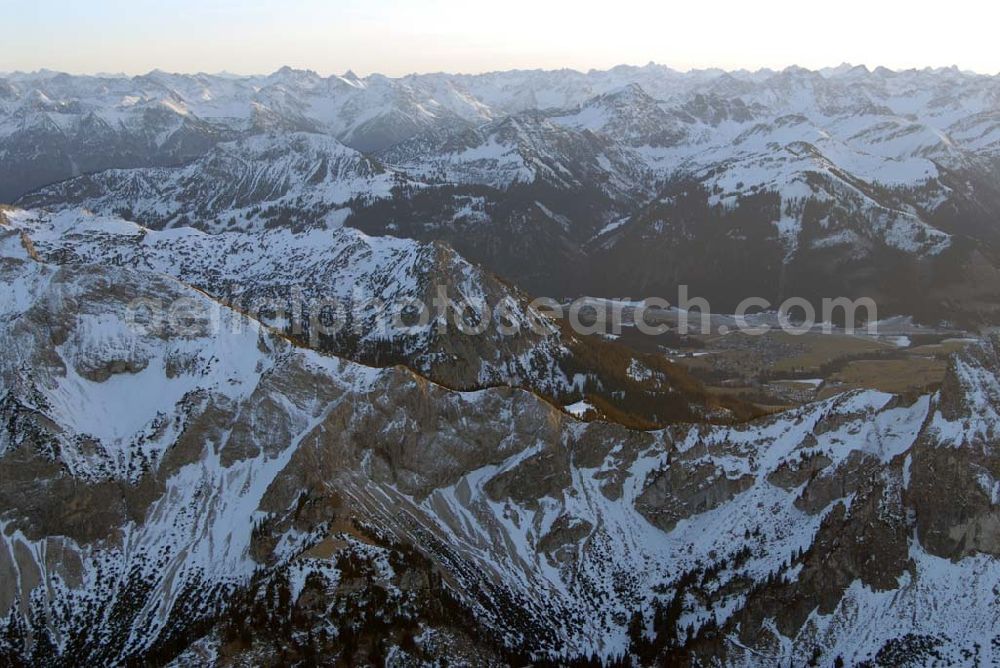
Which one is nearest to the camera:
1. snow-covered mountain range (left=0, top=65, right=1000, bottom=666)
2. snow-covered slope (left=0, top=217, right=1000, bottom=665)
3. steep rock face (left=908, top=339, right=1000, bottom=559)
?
snow-covered mountain range (left=0, top=65, right=1000, bottom=666)

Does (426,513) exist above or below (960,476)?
below

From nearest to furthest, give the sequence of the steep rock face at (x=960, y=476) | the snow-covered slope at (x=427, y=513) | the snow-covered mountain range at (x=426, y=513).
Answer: the snow-covered mountain range at (x=426, y=513), the snow-covered slope at (x=427, y=513), the steep rock face at (x=960, y=476)

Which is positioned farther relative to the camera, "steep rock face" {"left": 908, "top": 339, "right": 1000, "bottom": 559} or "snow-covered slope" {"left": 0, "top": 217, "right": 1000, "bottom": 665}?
"steep rock face" {"left": 908, "top": 339, "right": 1000, "bottom": 559}

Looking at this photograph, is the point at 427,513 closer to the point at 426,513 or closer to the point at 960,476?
the point at 426,513

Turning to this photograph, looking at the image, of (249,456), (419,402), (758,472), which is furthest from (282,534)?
(758,472)

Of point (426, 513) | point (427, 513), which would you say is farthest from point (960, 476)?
point (426, 513)

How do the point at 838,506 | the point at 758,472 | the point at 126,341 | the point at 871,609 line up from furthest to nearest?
the point at 126,341 → the point at 758,472 → the point at 838,506 → the point at 871,609

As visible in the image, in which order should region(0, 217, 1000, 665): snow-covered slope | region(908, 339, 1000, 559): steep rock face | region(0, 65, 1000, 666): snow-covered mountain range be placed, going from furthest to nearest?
region(908, 339, 1000, 559): steep rock face, region(0, 217, 1000, 665): snow-covered slope, region(0, 65, 1000, 666): snow-covered mountain range

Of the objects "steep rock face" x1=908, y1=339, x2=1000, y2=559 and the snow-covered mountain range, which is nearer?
the snow-covered mountain range

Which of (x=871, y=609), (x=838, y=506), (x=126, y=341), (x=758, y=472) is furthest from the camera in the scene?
(x=126, y=341)

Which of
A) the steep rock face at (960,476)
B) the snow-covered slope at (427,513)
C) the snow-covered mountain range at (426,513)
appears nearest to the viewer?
the snow-covered mountain range at (426,513)

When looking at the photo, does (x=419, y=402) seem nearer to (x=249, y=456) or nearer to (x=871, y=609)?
(x=249, y=456)
